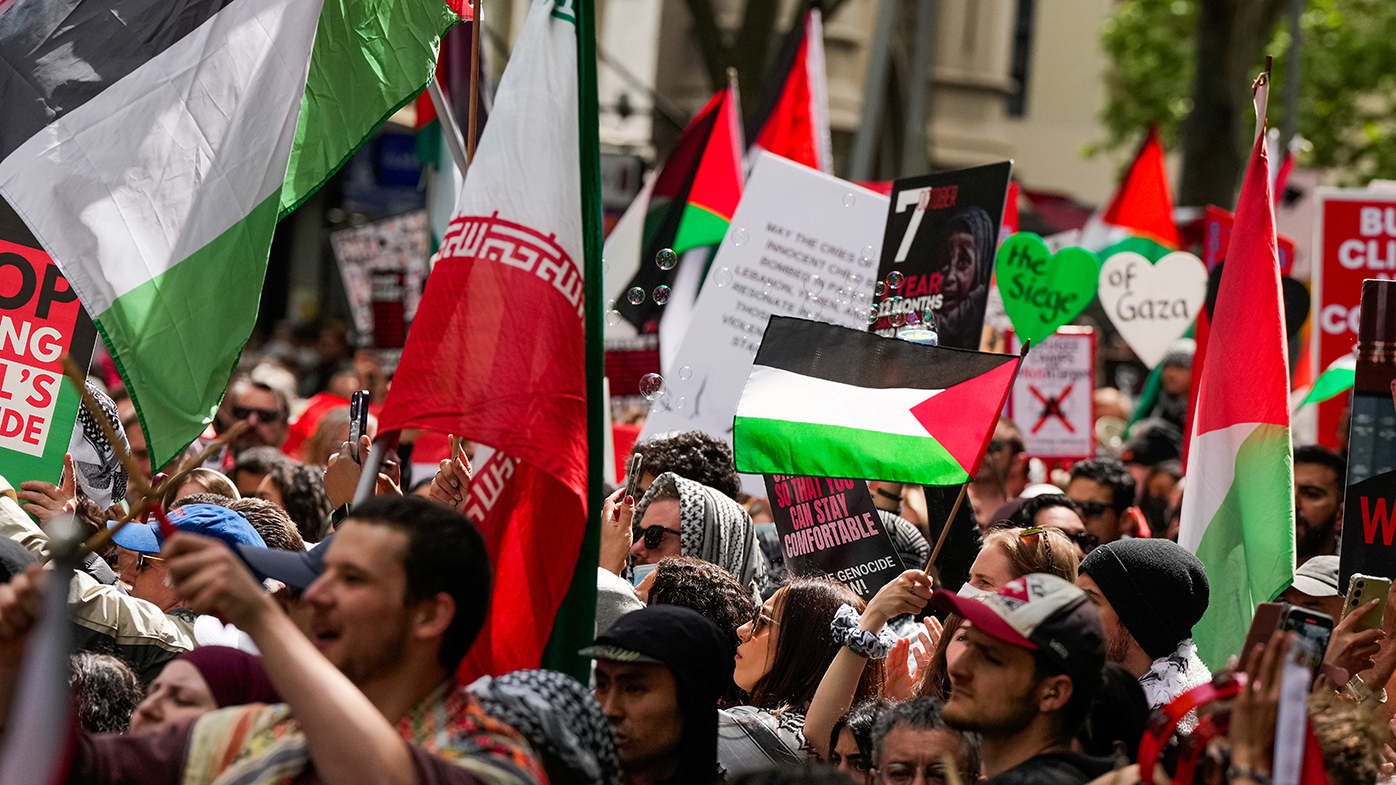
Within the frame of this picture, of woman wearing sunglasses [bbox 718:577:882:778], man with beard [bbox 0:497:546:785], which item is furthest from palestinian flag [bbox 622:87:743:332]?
man with beard [bbox 0:497:546:785]

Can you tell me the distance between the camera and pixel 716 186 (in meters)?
9.04

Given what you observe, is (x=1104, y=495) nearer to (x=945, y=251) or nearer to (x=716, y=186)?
(x=945, y=251)

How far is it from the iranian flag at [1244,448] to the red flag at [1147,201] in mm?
5617

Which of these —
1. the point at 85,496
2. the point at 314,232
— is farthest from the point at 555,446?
the point at 314,232

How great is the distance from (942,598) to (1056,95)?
35.8 metres

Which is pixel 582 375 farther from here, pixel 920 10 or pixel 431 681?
pixel 920 10

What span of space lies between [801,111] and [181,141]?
213 inches

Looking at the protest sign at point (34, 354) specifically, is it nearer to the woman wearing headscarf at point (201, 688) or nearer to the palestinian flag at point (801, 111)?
the woman wearing headscarf at point (201, 688)

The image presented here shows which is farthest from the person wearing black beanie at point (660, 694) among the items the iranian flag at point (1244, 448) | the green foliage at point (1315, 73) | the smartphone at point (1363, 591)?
the green foliage at point (1315, 73)

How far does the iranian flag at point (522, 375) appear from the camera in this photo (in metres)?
3.55

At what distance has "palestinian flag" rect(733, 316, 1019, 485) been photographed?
4.44 m

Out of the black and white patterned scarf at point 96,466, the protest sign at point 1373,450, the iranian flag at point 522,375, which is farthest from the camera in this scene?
the black and white patterned scarf at point 96,466

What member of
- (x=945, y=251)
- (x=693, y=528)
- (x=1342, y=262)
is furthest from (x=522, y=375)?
(x=1342, y=262)

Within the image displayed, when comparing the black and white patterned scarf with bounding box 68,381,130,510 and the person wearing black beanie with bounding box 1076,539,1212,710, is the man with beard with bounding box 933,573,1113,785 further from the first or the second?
Result: the black and white patterned scarf with bounding box 68,381,130,510
